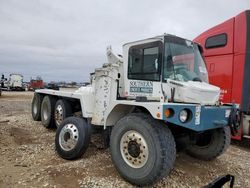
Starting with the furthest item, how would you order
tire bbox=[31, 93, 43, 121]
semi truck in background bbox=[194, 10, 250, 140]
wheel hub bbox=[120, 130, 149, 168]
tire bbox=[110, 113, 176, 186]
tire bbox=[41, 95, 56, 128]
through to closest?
tire bbox=[31, 93, 43, 121] < tire bbox=[41, 95, 56, 128] < semi truck in background bbox=[194, 10, 250, 140] < wheel hub bbox=[120, 130, 149, 168] < tire bbox=[110, 113, 176, 186]

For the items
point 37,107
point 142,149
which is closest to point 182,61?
point 142,149

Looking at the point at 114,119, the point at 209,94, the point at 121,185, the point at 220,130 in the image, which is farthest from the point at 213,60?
the point at 121,185

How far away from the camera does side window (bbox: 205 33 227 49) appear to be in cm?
709

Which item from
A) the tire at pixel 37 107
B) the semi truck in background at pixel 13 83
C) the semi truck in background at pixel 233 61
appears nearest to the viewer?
the semi truck in background at pixel 233 61

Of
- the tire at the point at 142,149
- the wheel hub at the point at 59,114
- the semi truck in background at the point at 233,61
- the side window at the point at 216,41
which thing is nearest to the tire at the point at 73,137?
the tire at the point at 142,149

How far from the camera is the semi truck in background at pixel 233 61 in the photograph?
6.46 meters

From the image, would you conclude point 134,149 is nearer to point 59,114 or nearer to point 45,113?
point 59,114

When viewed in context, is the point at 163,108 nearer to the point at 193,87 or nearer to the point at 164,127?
the point at 164,127

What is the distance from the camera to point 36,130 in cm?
802

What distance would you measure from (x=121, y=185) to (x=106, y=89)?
6.46ft

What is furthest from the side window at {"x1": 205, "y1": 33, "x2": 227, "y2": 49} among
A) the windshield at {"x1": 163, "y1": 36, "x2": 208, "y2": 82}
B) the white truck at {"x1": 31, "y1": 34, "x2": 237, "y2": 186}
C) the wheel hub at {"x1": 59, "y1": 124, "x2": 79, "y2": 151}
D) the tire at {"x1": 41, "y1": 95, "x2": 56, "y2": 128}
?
the tire at {"x1": 41, "y1": 95, "x2": 56, "y2": 128}

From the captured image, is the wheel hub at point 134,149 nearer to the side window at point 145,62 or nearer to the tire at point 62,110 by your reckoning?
the side window at point 145,62

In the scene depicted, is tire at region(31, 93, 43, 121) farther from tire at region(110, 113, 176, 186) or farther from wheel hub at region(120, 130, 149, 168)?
wheel hub at region(120, 130, 149, 168)

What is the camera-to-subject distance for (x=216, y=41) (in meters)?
7.33
